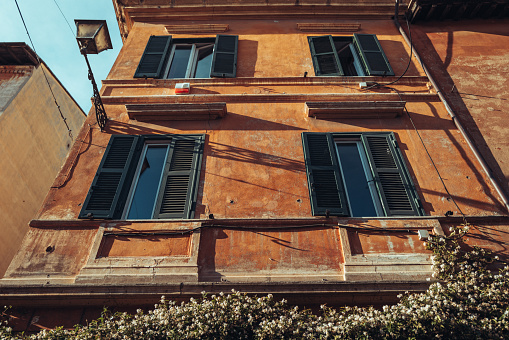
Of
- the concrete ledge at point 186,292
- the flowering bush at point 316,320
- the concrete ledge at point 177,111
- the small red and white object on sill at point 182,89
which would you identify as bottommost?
the flowering bush at point 316,320

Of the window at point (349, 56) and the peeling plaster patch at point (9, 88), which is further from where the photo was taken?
the peeling plaster patch at point (9, 88)

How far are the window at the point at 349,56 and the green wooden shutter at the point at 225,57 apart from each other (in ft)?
6.34

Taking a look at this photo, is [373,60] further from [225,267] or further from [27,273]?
[27,273]

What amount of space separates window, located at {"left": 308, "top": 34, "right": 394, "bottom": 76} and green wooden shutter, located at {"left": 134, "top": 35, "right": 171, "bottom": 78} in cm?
368

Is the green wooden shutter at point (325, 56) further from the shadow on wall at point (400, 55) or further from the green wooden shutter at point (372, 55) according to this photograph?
the shadow on wall at point (400, 55)

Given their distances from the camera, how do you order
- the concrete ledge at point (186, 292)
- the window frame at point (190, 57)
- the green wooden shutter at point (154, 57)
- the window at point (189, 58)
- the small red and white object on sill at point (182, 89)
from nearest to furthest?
the concrete ledge at point (186, 292), the small red and white object on sill at point (182, 89), the green wooden shutter at point (154, 57), the window at point (189, 58), the window frame at point (190, 57)

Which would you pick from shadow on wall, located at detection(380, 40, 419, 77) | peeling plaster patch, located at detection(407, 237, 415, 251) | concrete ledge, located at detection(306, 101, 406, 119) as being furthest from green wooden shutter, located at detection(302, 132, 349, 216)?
shadow on wall, located at detection(380, 40, 419, 77)

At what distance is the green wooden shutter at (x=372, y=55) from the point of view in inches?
384

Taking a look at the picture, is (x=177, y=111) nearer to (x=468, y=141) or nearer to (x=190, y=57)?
(x=190, y=57)

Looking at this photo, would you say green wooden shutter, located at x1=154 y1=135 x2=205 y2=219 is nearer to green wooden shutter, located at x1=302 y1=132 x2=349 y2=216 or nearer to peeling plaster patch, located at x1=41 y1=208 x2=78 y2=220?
peeling plaster patch, located at x1=41 y1=208 x2=78 y2=220

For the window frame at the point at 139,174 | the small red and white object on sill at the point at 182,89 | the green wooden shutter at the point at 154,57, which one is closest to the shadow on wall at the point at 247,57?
the small red and white object on sill at the point at 182,89

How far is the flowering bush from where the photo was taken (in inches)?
199

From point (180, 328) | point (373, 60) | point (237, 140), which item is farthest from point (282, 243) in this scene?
point (373, 60)

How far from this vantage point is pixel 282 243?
6.42m
